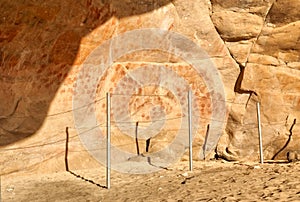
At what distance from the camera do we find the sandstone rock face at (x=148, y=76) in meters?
5.99

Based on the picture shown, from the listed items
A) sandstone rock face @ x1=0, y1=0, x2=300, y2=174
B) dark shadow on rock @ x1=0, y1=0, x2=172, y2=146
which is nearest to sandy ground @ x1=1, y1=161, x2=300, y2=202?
sandstone rock face @ x1=0, y1=0, x2=300, y2=174

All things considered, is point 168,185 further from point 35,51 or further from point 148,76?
point 35,51

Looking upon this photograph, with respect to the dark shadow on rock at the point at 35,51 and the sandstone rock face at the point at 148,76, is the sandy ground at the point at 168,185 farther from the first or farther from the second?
the dark shadow on rock at the point at 35,51

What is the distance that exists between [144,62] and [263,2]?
2.54m

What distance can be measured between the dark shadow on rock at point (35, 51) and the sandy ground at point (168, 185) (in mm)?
960

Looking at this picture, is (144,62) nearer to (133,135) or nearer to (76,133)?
(133,135)

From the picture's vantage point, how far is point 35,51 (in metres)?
6.11

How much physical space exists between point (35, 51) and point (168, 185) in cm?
308

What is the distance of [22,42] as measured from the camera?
19.7 ft

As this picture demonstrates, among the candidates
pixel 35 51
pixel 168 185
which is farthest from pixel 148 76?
pixel 168 185

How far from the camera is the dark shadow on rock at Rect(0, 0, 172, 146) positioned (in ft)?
19.3

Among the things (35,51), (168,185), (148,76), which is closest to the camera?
(168,185)

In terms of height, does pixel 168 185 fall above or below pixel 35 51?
below

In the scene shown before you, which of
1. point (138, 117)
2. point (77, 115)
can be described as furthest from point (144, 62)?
point (77, 115)
